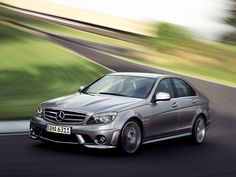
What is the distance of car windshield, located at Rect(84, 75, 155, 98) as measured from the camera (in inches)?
425

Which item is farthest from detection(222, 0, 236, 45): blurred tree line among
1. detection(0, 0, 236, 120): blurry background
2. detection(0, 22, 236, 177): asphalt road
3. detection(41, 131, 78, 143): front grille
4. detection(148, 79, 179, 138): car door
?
detection(41, 131, 78, 143): front grille

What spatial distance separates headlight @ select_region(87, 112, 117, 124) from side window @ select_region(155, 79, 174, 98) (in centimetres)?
160

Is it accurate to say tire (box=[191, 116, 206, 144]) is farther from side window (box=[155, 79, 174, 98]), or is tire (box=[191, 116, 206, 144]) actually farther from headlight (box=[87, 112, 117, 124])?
headlight (box=[87, 112, 117, 124])

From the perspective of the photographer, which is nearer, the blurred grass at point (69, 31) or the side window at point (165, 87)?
the side window at point (165, 87)

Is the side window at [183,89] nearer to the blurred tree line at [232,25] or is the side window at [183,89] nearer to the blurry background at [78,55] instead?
the blurry background at [78,55]

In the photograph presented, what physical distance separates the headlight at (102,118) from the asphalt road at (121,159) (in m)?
0.59

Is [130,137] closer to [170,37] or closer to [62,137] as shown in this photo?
[62,137]

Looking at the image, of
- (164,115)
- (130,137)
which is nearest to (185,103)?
(164,115)

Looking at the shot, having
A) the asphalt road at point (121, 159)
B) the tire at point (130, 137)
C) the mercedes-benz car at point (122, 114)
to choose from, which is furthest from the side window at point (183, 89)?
the tire at point (130, 137)

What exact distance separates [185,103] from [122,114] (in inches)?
84.3

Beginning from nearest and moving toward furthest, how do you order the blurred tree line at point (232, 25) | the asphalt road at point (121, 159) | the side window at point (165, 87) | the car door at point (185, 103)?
1. the asphalt road at point (121, 159)
2. the side window at point (165, 87)
3. the car door at point (185, 103)
4. the blurred tree line at point (232, 25)

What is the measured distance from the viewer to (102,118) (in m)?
9.74

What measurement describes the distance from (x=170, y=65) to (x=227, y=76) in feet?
14.4

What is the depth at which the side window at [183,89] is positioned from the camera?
38.6ft
